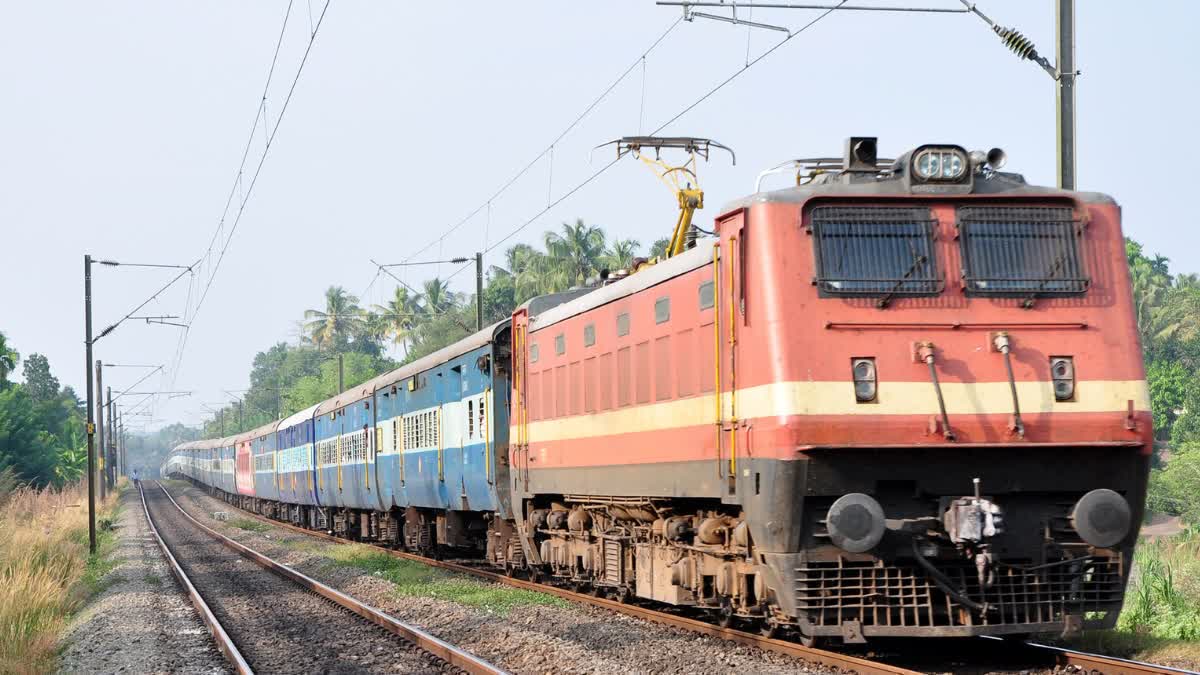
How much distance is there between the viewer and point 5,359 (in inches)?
2640

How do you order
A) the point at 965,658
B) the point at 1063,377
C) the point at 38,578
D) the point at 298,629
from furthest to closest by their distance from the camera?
the point at 38,578
the point at 298,629
the point at 965,658
the point at 1063,377

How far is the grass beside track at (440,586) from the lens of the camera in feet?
55.7

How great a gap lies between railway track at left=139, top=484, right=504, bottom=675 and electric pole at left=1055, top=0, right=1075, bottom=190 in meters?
7.52

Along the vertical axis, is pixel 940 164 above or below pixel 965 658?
above

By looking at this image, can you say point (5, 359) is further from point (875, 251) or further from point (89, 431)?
point (875, 251)

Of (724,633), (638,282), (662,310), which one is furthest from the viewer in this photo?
(638,282)

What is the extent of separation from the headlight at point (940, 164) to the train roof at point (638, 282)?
180cm

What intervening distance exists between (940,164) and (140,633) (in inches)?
440

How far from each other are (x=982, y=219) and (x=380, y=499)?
20992mm

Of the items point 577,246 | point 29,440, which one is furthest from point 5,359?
point 577,246

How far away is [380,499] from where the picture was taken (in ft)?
97.5

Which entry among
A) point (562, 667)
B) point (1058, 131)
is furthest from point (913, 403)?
point (1058, 131)

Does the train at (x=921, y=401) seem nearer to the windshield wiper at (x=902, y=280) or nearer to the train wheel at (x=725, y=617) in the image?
the windshield wiper at (x=902, y=280)

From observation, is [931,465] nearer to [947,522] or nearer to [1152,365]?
[947,522]
